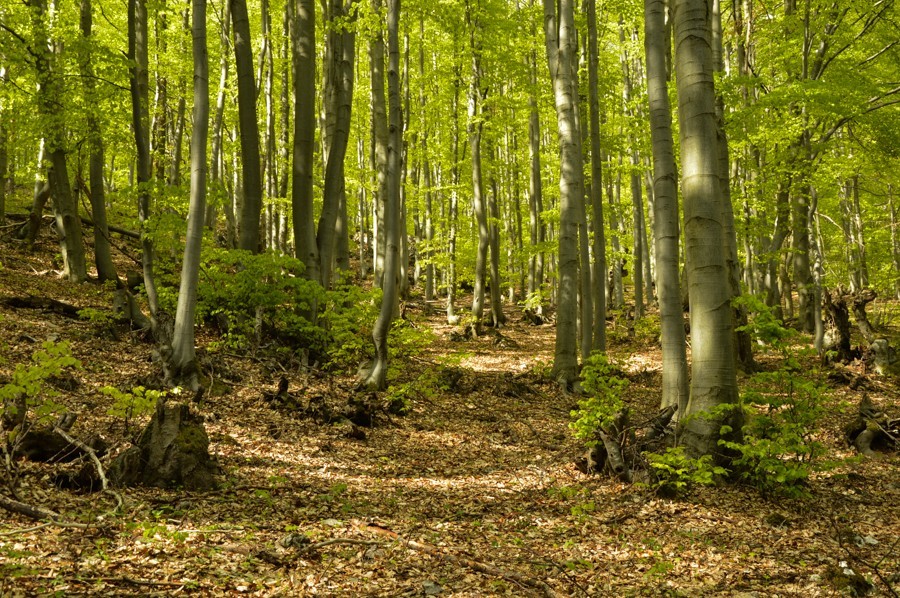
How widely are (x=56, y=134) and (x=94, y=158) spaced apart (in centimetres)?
220

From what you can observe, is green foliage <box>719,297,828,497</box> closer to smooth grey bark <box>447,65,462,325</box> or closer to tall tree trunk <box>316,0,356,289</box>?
tall tree trunk <box>316,0,356,289</box>

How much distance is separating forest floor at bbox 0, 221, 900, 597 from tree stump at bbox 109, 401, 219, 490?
0.17m

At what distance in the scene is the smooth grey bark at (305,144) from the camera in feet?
35.2

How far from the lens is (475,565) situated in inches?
162

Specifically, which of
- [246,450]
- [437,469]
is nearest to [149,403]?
[246,450]

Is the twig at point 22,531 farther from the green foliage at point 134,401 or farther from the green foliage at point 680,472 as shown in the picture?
the green foliage at point 680,472

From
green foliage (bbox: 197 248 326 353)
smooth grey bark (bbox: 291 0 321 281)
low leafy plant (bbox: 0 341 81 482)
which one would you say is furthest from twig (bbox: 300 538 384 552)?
smooth grey bark (bbox: 291 0 321 281)

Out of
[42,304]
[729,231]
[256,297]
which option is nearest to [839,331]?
[729,231]

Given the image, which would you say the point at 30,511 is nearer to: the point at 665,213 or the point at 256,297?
the point at 256,297

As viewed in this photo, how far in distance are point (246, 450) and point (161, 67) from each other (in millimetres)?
14759

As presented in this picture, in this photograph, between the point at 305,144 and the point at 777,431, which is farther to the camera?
the point at 305,144

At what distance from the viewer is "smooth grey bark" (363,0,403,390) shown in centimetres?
942

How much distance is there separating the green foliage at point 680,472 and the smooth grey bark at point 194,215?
18.3ft

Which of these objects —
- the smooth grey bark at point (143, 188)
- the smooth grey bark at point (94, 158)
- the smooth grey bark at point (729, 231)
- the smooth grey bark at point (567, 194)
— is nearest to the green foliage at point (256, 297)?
the smooth grey bark at point (143, 188)
